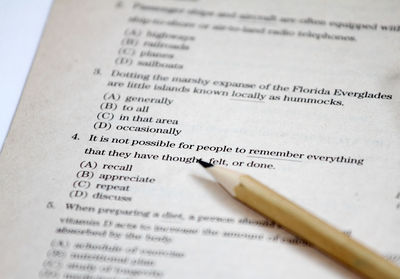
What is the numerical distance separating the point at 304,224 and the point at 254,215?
53 mm

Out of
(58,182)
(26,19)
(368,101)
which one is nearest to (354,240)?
(368,101)

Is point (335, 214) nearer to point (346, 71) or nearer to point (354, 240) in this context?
point (354, 240)

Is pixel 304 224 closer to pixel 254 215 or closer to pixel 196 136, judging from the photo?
pixel 254 215

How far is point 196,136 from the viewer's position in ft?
1.88

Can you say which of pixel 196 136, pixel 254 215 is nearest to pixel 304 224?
pixel 254 215

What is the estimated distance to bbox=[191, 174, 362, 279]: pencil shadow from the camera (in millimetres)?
488

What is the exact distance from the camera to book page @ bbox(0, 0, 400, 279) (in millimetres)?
504

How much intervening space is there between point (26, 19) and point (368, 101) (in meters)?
0.43

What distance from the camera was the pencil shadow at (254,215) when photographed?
1.60ft

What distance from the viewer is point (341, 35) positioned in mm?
635

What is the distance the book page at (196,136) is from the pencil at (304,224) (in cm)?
1

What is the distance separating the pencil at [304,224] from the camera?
0.47m

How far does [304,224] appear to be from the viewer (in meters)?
0.49

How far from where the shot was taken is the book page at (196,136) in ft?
1.65
